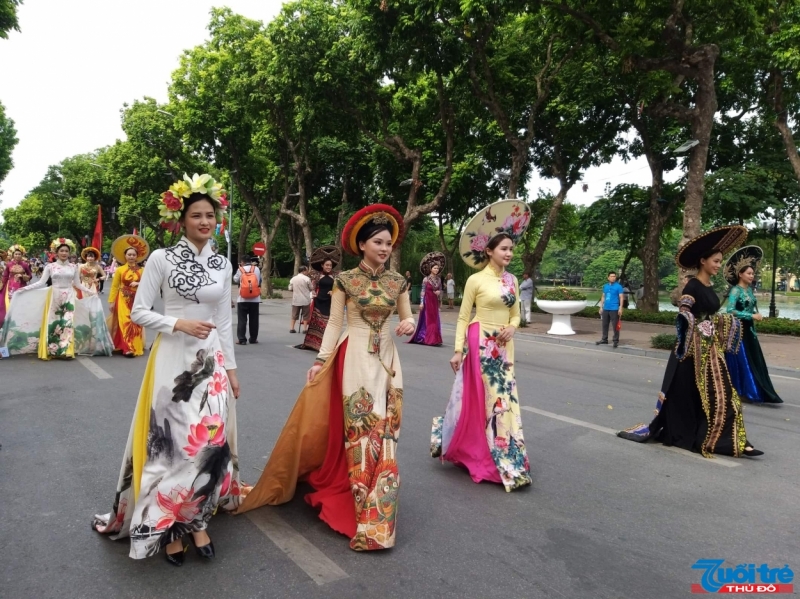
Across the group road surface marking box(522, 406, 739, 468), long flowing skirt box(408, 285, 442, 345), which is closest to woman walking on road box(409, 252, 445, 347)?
long flowing skirt box(408, 285, 442, 345)

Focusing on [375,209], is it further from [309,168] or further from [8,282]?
[309,168]

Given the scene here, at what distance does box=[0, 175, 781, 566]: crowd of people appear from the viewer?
10.0 feet

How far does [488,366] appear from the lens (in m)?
4.58

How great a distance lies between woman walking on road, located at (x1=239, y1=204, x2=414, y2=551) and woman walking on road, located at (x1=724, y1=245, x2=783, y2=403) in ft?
16.6

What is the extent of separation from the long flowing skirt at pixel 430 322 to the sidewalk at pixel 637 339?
354cm

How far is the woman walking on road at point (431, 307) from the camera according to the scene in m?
13.1

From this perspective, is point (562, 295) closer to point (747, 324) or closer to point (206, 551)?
point (747, 324)

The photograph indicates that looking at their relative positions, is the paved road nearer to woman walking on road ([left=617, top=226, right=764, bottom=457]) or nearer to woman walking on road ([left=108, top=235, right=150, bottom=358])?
woman walking on road ([left=617, top=226, right=764, bottom=457])

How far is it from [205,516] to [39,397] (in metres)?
4.87

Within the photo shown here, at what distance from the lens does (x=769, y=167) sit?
18.0 m

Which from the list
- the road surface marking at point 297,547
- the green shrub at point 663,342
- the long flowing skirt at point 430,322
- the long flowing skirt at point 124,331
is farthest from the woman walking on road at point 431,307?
the road surface marking at point 297,547

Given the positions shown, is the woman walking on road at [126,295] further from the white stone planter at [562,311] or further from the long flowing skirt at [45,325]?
the white stone planter at [562,311]

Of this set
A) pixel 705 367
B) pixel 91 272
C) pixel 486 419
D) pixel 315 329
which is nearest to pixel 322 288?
pixel 315 329

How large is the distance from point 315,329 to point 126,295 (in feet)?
10.7
